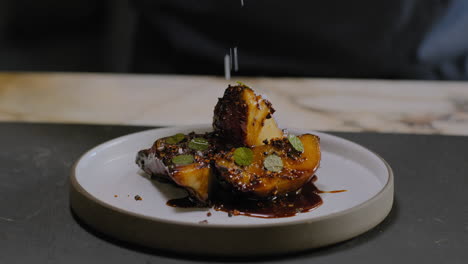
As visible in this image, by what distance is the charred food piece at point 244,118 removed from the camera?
4.94ft

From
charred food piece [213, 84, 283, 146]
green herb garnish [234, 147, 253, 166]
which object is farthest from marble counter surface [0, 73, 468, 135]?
green herb garnish [234, 147, 253, 166]

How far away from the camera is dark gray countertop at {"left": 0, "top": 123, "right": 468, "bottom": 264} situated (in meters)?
1.26

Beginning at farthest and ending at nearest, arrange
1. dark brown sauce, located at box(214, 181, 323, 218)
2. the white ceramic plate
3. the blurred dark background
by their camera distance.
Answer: the blurred dark background
dark brown sauce, located at box(214, 181, 323, 218)
the white ceramic plate

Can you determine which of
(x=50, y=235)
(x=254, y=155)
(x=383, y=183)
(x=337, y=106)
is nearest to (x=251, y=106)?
(x=254, y=155)

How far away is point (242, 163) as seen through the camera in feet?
4.63

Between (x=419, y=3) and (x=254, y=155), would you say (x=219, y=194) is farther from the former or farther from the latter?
(x=419, y=3)

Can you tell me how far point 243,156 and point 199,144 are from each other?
133 millimetres

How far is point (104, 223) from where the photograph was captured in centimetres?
131

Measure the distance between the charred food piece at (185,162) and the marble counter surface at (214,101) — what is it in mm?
797

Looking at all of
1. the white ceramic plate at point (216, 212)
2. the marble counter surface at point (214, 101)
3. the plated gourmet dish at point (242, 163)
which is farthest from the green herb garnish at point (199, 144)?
the marble counter surface at point (214, 101)

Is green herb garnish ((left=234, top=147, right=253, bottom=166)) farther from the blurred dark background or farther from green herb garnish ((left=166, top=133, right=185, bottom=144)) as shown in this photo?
the blurred dark background

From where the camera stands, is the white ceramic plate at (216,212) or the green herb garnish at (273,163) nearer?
the white ceramic plate at (216,212)

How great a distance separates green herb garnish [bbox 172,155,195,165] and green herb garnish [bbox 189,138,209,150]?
6cm

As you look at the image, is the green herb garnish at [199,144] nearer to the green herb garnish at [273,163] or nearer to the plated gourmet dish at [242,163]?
the plated gourmet dish at [242,163]
